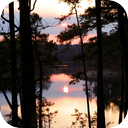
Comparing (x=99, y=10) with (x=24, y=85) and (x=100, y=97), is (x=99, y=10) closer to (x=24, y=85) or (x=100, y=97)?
(x=100, y=97)

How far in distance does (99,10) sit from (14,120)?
26.2 ft

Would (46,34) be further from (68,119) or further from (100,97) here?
(68,119)

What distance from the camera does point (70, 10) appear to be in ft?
45.8

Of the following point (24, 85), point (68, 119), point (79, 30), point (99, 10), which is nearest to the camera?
point (24, 85)

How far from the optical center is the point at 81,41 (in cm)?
1412

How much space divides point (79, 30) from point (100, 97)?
5.57 metres

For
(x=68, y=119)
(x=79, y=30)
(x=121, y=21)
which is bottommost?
(x=68, y=119)

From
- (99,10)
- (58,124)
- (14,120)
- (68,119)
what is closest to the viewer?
(14,120)

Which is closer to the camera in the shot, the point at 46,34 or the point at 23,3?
the point at 23,3

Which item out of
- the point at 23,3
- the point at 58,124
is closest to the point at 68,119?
the point at 58,124

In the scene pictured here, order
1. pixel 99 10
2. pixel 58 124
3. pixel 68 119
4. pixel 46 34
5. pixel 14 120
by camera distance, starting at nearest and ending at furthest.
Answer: pixel 14 120, pixel 99 10, pixel 46 34, pixel 58 124, pixel 68 119

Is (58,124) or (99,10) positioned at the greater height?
(99,10)

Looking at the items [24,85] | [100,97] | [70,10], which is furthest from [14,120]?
[70,10]

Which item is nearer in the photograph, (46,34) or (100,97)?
(100,97)
